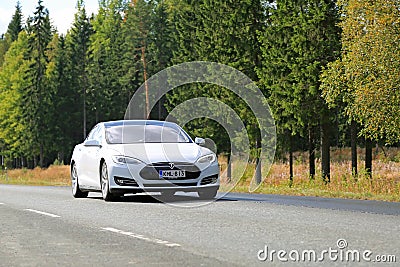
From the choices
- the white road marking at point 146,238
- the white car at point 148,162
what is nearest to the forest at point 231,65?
the white car at point 148,162

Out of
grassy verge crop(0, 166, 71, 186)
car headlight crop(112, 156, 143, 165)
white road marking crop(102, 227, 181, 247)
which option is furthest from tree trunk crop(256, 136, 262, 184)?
white road marking crop(102, 227, 181, 247)

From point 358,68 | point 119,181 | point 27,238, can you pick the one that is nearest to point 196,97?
point 358,68

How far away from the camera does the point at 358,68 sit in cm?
2783

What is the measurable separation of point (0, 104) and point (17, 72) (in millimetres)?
4787

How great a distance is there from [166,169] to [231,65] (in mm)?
28754

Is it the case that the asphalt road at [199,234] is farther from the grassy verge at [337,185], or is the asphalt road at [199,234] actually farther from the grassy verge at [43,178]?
the grassy verge at [43,178]

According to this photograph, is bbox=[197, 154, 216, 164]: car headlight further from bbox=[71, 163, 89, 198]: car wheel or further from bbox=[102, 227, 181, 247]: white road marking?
bbox=[102, 227, 181, 247]: white road marking

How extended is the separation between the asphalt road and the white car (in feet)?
1.65

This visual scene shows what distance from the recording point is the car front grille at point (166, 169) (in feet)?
53.4

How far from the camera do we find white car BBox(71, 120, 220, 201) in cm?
1630

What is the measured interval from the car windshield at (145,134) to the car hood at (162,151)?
1.54 ft

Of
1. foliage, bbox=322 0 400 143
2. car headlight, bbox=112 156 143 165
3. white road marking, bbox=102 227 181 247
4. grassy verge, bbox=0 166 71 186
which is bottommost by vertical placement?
grassy verge, bbox=0 166 71 186

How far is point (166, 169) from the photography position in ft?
53.3

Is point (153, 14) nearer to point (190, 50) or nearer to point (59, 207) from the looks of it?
point (190, 50)
